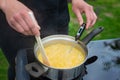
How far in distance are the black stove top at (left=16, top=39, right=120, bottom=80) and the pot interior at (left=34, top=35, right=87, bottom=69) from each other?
7 centimetres

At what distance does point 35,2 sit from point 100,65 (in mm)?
490

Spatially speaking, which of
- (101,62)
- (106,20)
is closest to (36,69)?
(101,62)

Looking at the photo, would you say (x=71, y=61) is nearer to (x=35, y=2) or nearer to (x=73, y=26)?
(x=35, y=2)

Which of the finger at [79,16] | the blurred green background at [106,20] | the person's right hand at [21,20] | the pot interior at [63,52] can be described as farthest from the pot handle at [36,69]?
the blurred green background at [106,20]

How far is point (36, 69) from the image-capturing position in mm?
1155

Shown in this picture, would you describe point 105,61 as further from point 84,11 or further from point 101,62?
point 84,11

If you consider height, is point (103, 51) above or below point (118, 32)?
above

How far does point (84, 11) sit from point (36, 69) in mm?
483

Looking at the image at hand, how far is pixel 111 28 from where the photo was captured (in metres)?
3.01

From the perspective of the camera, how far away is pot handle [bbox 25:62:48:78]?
3.74 feet

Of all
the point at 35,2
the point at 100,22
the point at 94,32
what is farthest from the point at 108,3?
the point at 94,32

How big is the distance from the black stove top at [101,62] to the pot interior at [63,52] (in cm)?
7

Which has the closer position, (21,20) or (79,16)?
(21,20)

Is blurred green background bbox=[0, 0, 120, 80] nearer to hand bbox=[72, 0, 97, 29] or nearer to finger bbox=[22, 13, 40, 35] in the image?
hand bbox=[72, 0, 97, 29]
